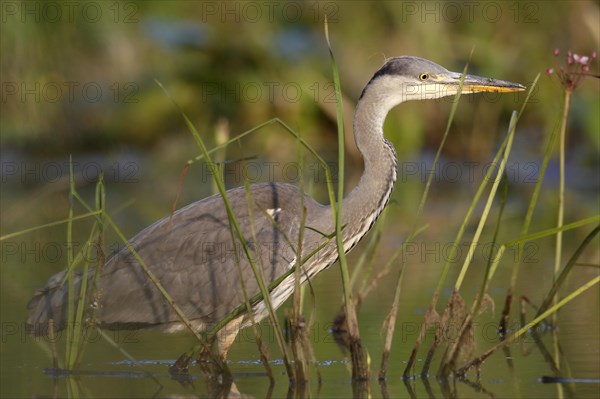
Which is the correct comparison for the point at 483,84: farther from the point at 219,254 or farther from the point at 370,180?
the point at 219,254

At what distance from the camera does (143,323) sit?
6.56 m

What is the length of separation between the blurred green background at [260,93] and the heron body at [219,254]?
19.9 ft

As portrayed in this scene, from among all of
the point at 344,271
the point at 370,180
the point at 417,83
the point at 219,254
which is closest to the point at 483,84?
the point at 417,83

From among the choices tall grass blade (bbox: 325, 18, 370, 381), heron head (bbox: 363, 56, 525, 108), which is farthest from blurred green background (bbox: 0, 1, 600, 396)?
tall grass blade (bbox: 325, 18, 370, 381)

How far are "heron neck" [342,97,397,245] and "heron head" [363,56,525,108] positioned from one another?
0.68 feet

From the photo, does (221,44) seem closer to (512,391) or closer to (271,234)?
(271,234)

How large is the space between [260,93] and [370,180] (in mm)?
8709

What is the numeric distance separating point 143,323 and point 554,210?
6121 millimetres

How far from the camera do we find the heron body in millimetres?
6520

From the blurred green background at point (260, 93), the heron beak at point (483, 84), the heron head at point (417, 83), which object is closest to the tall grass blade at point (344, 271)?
the heron head at point (417, 83)

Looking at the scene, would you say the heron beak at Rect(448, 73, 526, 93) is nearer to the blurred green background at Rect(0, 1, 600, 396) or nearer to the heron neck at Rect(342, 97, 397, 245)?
the heron neck at Rect(342, 97, 397, 245)

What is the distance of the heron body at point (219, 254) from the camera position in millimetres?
6520

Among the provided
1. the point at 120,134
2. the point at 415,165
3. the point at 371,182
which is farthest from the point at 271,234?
the point at 120,134

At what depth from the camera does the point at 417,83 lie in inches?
275
